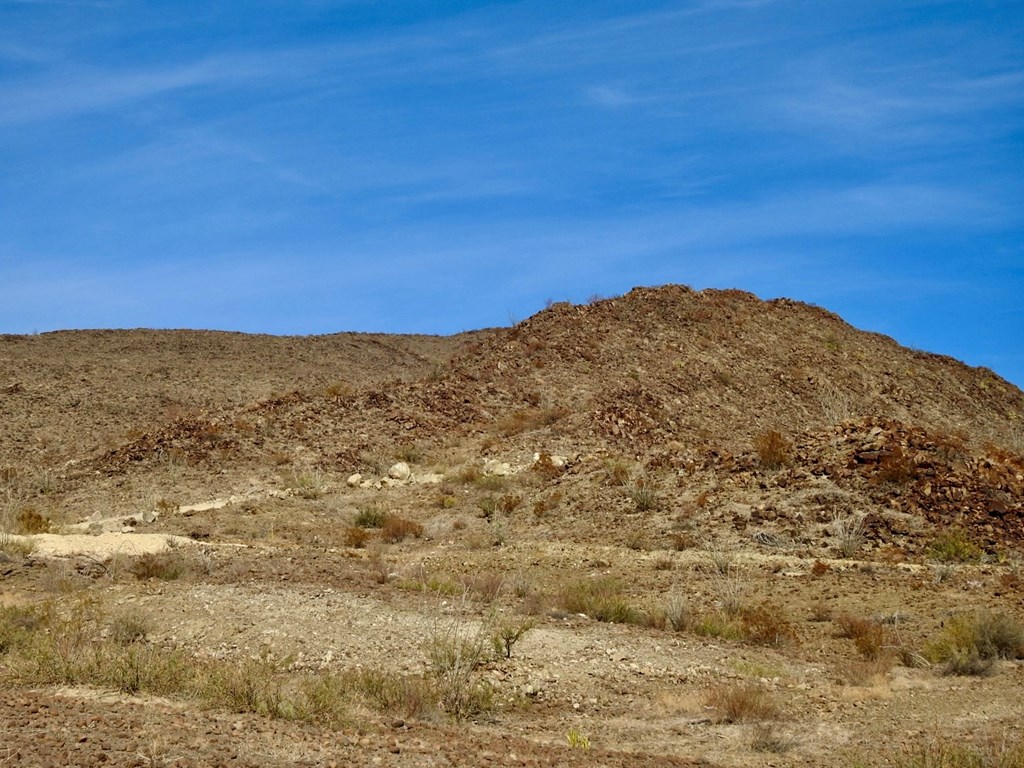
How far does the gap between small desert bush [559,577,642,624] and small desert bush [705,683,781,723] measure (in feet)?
9.52

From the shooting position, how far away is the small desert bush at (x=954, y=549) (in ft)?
51.1

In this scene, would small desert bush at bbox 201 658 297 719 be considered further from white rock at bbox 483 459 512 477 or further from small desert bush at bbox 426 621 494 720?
white rock at bbox 483 459 512 477

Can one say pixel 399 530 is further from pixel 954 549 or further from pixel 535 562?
pixel 954 549

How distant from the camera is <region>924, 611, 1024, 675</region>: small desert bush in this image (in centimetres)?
1033

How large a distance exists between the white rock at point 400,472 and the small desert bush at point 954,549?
11450 mm

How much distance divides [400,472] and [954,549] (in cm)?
1194

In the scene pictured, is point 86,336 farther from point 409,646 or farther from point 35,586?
point 409,646

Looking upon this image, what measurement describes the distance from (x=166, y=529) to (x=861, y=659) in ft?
39.4

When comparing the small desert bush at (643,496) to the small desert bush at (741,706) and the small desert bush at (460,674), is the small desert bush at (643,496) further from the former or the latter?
the small desert bush at (741,706)

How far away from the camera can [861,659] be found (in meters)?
11.0

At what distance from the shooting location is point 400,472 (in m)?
23.7

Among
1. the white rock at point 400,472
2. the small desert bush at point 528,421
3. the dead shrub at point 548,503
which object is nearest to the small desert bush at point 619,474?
the dead shrub at point 548,503

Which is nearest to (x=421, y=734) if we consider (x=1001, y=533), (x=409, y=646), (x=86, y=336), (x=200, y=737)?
(x=200, y=737)

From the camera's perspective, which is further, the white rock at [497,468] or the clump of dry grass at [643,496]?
the white rock at [497,468]
